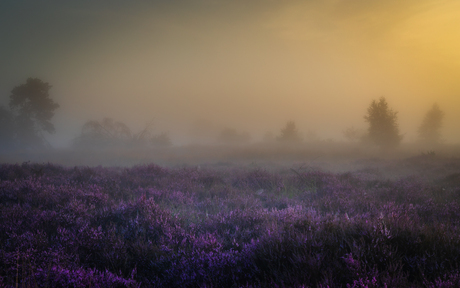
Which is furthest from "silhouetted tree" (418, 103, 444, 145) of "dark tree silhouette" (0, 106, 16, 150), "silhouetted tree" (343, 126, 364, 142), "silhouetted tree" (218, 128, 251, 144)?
"dark tree silhouette" (0, 106, 16, 150)

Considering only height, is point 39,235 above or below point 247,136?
below

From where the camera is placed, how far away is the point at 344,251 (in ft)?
7.33

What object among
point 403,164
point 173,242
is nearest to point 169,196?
point 173,242

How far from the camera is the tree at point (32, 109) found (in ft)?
98.4

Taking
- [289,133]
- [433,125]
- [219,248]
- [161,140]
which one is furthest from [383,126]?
[161,140]

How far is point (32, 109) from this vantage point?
30812 millimetres

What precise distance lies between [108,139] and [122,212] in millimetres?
34294

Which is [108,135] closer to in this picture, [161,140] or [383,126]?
[161,140]

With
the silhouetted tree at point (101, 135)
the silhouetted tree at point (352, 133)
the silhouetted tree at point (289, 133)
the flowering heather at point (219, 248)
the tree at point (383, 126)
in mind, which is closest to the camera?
the flowering heather at point (219, 248)

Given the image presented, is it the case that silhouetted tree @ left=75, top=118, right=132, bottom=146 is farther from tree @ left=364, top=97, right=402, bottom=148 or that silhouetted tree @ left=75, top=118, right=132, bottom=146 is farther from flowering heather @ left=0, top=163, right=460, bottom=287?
tree @ left=364, top=97, right=402, bottom=148

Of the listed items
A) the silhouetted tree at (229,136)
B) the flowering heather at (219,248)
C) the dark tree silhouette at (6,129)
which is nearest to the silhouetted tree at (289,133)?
the silhouetted tree at (229,136)

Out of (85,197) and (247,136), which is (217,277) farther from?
(247,136)

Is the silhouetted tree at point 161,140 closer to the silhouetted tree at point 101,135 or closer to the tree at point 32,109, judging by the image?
the silhouetted tree at point 101,135

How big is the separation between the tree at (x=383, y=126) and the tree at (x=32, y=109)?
4534 cm
